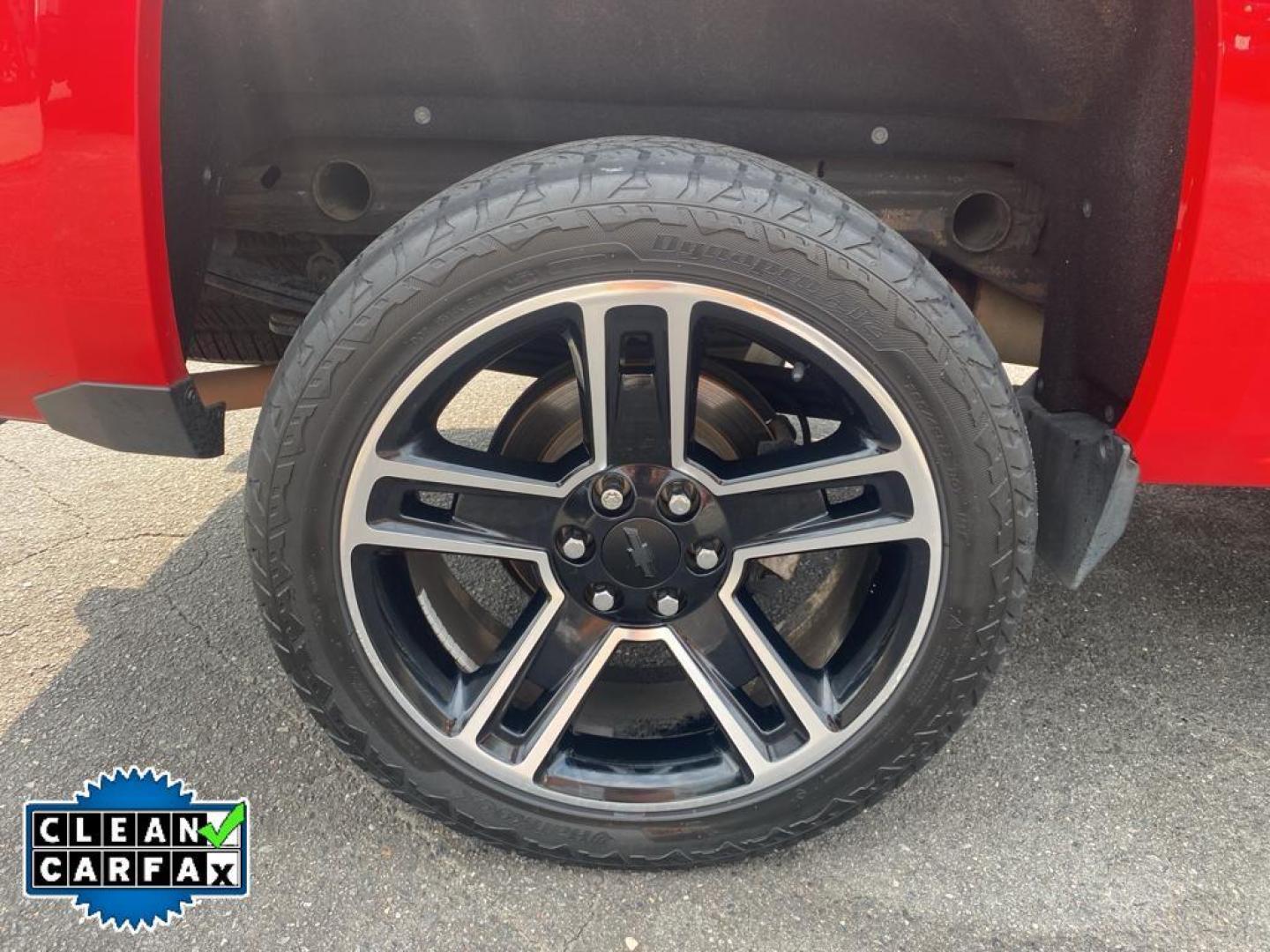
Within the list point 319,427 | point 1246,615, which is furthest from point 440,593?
point 1246,615

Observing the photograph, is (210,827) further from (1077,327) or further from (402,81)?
(1077,327)

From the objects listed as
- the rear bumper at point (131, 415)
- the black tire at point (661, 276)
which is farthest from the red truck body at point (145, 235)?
the black tire at point (661, 276)

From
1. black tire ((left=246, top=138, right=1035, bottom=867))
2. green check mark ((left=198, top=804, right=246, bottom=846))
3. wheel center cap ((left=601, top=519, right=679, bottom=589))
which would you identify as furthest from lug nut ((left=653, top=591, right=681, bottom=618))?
green check mark ((left=198, top=804, right=246, bottom=846))

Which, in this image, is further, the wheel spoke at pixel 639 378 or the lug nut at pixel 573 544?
the lug nut at pixel 573 544

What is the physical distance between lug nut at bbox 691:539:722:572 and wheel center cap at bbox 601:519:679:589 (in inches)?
1.3

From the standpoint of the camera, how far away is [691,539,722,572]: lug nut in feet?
4.38

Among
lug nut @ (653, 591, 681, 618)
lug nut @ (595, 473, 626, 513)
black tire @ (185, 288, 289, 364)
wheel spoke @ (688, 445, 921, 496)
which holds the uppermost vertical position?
wheel spoke @ (688, 445, 921, 496)

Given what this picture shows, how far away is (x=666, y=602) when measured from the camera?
1.36 metres

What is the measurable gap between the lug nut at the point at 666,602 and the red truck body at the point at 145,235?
2.56 feet

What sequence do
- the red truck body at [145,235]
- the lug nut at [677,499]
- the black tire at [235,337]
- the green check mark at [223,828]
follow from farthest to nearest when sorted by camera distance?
the black tire at [235,337], the green check mark at [223,828], the lug nut at [677,499], the red truck body at [145,235]

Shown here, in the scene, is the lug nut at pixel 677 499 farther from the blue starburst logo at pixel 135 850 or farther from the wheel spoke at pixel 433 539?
the blue starburst logo at pixel 135 850

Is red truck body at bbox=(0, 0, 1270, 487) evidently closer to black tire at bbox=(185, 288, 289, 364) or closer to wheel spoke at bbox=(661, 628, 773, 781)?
black tire at bbox=(185, 288, 289, 364)

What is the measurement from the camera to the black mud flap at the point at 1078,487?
135 centimetres

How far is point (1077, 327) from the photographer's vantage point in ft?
5.11
